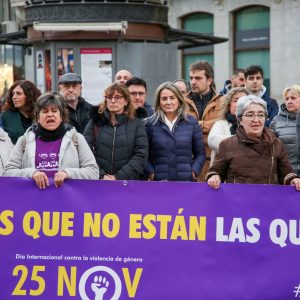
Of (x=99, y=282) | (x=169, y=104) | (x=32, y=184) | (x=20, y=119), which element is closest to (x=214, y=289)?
(x=99, y=282)

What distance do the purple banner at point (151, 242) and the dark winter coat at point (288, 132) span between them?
230 cm

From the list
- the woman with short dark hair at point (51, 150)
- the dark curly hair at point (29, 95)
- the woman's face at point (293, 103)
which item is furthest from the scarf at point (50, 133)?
the woman's face at point (293, 103)

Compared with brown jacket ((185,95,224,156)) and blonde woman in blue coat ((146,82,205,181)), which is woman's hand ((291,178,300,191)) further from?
brown jacket ((185,95,224,156))

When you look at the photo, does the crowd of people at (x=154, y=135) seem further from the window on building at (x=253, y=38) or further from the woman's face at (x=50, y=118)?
the window on building at (x=253, y=38)

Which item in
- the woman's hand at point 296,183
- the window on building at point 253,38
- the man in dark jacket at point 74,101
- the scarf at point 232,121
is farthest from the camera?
the window on building at point 253,38

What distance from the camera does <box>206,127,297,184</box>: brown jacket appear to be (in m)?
6.77

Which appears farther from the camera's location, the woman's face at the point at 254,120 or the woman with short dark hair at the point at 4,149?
the woman with short dark hair at the point at 4,149

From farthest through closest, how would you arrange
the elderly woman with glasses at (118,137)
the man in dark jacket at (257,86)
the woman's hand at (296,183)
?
the man in dark jacket at (257,86) → the elderly woman with glasses at (118,137) → the woman's hand at (296,183)

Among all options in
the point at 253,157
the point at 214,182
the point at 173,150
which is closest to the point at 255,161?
the point at 253,157

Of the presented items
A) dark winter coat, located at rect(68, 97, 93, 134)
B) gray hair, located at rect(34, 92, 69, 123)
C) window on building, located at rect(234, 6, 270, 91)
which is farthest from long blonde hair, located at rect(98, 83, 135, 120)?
window on building, located at rect(234, 6, 270, 91)

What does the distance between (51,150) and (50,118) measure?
10.2 inches

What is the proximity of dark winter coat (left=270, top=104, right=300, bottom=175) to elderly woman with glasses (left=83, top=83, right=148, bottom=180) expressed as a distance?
5.76 ft

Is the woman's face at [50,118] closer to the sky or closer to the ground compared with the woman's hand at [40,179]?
closer to the sky

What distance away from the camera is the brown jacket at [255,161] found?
6770 millimetres
